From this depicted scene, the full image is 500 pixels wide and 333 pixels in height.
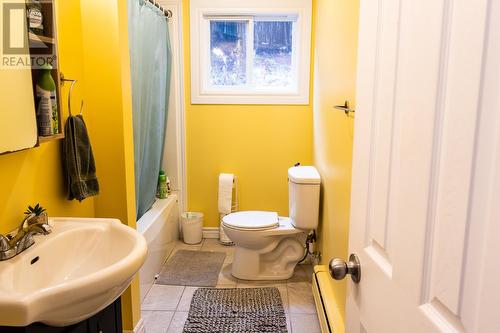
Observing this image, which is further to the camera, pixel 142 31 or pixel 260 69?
pixel 260 69

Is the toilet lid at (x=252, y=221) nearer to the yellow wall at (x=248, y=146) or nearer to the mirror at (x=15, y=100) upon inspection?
the yellow wall at (x=248, y=146)

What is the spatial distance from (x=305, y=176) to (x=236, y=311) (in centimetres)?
97

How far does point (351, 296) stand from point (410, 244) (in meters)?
0.38

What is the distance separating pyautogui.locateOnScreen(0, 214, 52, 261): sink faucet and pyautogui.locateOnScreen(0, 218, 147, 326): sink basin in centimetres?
2

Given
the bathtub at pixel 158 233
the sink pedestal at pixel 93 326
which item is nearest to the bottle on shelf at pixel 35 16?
the sink pedestal at pixel 93 326

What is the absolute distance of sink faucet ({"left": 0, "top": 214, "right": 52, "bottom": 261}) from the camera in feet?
3.95

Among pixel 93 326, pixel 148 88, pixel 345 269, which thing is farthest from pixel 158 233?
pixel 345 269

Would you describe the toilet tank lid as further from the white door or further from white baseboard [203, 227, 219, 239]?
the white door

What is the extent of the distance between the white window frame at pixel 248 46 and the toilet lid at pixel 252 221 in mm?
1029

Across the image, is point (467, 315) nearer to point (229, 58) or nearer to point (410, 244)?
point (410, 244)

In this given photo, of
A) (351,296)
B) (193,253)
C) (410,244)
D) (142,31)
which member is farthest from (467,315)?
(193,253)

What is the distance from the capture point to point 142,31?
2.68m

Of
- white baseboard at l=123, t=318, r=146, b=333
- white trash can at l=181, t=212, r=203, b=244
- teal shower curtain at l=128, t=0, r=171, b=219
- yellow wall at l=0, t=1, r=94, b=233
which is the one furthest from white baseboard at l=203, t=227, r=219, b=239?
yellow wall at l=0, t=1, r=94, b=233

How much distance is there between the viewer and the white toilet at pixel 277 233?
270 centimetres
